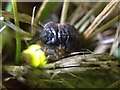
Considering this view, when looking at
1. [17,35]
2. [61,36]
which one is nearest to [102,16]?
[61,36]

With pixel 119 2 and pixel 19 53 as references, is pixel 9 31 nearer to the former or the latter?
pixel 19 53

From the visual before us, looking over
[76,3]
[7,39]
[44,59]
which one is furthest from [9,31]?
[76,3]

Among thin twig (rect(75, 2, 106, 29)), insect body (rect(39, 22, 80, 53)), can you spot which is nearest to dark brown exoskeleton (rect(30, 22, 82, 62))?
insect body (rect(39, 22, 80, 53))

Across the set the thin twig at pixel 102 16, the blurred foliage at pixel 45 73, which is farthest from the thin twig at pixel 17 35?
the thin twig at pixel 102 16

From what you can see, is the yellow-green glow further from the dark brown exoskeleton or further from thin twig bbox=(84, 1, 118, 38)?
thin twig bbox=(84, 1, 118, 38)

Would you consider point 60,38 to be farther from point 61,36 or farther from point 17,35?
point 17,35
